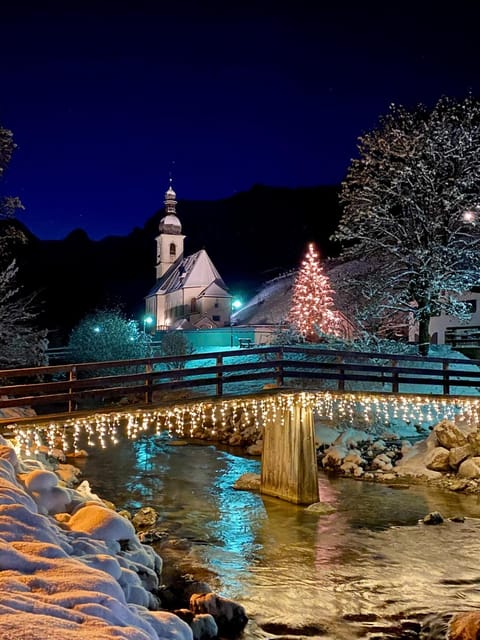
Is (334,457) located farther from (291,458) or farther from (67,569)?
(67,569)

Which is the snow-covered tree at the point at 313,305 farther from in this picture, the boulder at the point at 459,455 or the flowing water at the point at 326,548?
the flowing water at the point at 326,548

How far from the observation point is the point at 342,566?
11.7 m

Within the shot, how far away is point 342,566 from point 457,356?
21.0m

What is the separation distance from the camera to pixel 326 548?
1265 centimetres

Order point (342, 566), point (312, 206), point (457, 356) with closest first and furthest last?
point (342, 566) < point (457, 356) < point (312, 206)

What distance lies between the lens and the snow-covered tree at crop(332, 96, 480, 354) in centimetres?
2750

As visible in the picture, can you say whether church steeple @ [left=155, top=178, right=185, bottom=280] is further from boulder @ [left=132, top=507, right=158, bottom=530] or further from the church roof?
boulder @ [left=132, top=507, right=158, bottom=530]

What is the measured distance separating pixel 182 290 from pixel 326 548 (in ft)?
173

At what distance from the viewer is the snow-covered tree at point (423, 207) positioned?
27500 mm

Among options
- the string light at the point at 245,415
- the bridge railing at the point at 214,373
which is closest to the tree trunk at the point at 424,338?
the bridge railing at the point at 214,373

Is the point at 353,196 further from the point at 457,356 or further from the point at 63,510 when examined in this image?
the point at 63,510

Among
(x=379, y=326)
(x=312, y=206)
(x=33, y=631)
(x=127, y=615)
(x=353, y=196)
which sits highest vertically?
(x=312, y=206)

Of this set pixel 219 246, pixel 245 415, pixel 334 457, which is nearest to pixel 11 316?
pixel 245 415

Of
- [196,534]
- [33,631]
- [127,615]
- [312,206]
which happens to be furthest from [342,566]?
[312,206]
